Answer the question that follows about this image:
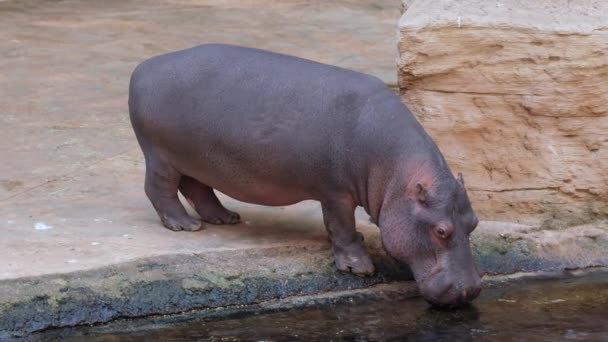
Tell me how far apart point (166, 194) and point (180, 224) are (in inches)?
6.9

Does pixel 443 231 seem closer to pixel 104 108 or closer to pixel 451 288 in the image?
pixel 451 288

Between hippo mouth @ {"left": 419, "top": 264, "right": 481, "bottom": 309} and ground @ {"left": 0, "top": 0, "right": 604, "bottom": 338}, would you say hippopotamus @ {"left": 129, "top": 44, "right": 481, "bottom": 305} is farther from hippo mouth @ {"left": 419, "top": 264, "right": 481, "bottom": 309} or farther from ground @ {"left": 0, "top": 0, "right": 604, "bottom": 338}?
ground @ {"left": 0, "top": 0, "right": 604, "bottom": 338}

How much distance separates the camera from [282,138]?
20.6 ft

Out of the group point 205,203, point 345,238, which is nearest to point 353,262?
point 345,238

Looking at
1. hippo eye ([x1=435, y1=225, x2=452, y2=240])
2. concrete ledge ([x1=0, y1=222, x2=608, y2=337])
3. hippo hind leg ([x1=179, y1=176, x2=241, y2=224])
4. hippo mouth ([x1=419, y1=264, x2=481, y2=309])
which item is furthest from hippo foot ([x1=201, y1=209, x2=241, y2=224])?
hippo eye ([x1=435, y1=225, x2=452, y2=240])

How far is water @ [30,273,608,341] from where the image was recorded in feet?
19.1

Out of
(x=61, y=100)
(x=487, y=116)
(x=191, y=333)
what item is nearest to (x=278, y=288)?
(x=191, y=333)

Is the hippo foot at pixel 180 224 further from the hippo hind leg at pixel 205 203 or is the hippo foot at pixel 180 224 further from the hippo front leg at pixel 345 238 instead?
the hippo front leg at pixel 345 238

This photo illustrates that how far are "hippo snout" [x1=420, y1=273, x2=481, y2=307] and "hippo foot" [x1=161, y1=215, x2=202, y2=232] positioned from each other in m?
1.42

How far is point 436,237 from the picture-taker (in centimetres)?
589

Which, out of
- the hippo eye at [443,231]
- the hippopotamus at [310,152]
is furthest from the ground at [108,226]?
the hippo eye at [443,231]

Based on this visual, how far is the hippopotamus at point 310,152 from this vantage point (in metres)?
5.95

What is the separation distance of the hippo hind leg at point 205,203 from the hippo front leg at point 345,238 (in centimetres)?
75

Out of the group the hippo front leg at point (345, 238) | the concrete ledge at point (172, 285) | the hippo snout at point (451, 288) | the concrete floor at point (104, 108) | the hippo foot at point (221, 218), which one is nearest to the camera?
the concrete ledge at point (172, 285)
